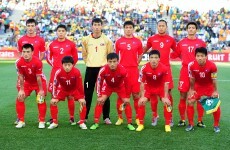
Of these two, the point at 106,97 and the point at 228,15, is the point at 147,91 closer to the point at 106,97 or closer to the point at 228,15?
the point at 106,97

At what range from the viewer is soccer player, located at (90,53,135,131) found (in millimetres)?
7929

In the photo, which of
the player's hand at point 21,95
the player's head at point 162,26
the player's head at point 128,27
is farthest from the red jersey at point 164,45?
the player's hand at point 21,95

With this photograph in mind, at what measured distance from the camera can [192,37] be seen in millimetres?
8453

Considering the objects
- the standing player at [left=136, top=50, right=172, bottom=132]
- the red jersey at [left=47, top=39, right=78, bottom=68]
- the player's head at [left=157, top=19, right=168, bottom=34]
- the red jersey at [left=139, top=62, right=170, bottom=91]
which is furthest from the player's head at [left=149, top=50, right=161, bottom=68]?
the red jersey at [left=47, top=39, right=78, bottom=68]

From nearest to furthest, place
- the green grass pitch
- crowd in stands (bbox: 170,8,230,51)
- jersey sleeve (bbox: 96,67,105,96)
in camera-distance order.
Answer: the green grass pitch → jersey sleeve (bbox: 96,67,105,96) → crowd in stands (bbox: 170,8,230,51)

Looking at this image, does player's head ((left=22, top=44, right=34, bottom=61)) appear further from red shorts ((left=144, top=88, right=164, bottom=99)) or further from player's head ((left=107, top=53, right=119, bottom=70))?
red shorts ((left=144, top=88, right=164, bottom=99))

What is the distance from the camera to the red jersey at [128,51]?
338 inches

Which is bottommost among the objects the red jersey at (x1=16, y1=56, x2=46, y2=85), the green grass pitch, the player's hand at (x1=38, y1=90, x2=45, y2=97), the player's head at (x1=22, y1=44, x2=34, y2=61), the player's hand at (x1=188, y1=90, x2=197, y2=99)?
the green grass pitch

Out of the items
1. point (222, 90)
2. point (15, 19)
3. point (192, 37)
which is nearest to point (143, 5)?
point (15, 19)

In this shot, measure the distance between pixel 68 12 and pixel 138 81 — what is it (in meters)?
29.4

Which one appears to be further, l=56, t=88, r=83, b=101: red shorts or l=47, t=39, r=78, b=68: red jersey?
Result: l=47, t=39, r=78, b=68: red jersey

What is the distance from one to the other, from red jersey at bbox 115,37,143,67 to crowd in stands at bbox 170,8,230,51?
860 inches

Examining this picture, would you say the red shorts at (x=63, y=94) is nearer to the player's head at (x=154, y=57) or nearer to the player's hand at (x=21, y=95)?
the player's hand at (x=21, y=95)

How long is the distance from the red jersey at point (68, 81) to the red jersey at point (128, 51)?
104 cm
